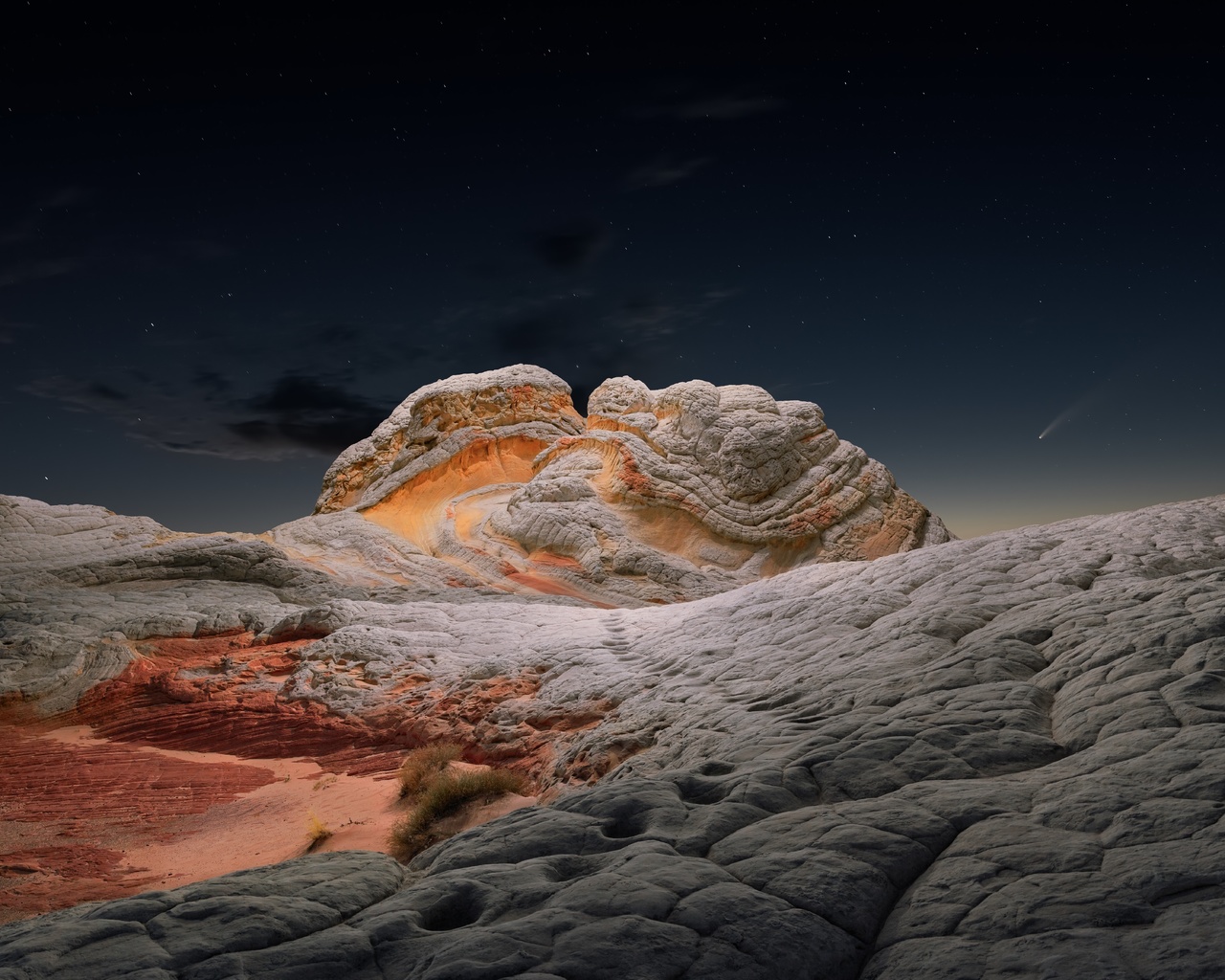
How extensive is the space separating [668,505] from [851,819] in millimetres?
25671

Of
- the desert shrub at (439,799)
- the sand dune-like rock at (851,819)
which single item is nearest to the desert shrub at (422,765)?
the desert shrub at (439,799)

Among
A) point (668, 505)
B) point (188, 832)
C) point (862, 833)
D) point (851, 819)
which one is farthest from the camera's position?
point (668, 505)

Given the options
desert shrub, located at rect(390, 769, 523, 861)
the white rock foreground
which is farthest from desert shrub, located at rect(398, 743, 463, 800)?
the white rock foreground

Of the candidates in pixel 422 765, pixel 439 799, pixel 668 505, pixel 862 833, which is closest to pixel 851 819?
pixel 862 833

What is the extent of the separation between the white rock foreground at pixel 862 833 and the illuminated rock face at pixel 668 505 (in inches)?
612

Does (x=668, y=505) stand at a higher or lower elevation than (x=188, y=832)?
higher

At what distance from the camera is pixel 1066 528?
1348 cm

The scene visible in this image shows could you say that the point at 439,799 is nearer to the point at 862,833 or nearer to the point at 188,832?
the point at 188,832

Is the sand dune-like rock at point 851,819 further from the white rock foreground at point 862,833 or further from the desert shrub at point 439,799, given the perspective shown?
the desert shrub at point 439,799

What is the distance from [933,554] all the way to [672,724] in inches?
257

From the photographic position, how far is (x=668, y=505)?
30.8 m

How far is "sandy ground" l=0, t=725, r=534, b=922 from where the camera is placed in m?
8.73

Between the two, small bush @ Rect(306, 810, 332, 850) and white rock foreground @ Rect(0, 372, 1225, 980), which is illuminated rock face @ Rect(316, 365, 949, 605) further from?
small bush @ Rect(306, 810, 332, 850)

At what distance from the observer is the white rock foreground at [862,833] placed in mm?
3820
